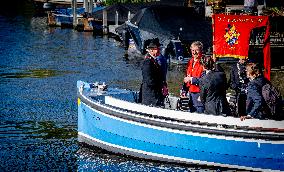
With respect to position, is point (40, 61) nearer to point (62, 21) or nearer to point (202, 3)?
point (62, 21)

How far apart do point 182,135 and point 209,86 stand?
3.74 ft

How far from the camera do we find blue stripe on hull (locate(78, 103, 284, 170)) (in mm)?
14008

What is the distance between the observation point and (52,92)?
24109mm

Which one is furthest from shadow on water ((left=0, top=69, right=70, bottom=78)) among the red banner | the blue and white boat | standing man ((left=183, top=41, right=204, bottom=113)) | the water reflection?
standing man ((left=183, top=41, right=204, bottom=113))

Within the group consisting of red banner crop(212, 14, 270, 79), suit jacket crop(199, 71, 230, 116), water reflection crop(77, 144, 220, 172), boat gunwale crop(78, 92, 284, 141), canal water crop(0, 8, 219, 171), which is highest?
red banner crop(212, 14, 270, 79)

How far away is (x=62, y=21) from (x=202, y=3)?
34.5 feet

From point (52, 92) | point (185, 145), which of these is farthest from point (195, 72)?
point (52, 92)

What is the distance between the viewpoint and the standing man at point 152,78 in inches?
607

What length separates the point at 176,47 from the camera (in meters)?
32.7

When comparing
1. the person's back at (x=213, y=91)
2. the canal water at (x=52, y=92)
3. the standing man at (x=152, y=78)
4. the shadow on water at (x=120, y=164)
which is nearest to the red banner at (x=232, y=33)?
the standing man at (x=152, y=78)

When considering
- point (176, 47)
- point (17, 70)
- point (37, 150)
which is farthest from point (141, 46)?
point (37, 150)

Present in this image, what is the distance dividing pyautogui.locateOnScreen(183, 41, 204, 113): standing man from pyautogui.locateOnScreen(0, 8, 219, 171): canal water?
136 centimetres

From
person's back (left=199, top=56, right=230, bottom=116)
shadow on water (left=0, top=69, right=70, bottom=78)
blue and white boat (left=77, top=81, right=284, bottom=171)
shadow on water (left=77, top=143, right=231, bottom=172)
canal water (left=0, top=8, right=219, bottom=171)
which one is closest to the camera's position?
blue and white boat (left=77, top=81, right=284, bottom=171)

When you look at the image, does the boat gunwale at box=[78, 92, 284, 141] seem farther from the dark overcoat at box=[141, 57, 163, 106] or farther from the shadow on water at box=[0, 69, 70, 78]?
the shadow on water at box=[0, 69, 70, 78]
